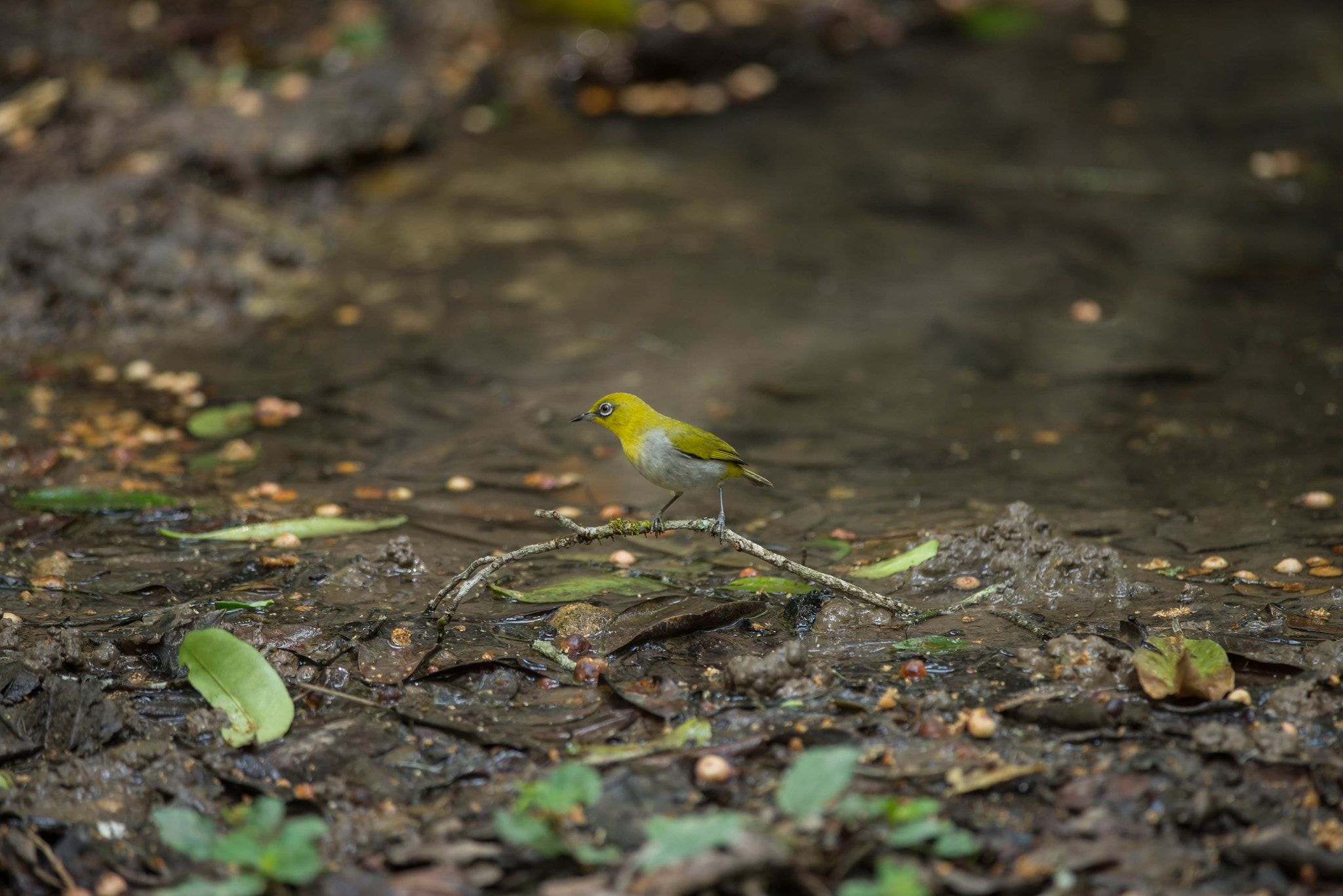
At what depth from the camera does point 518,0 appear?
1116cm

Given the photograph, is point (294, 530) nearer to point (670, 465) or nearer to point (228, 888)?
point (670, 465)

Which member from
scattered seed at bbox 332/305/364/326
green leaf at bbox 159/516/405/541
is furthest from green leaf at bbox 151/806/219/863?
scattered seed at bbox 332/305/364/326

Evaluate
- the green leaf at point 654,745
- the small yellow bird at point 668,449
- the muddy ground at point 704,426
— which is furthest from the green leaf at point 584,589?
the green leaf at point 654,745

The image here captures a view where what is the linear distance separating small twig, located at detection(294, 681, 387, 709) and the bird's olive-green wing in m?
1.45

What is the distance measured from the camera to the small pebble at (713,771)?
119 inches

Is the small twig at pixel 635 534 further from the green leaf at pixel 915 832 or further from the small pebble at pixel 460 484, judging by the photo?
the small pebble at pixel 460 484

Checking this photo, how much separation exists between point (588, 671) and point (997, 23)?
35.8 feet

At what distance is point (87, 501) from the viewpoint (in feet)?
16.1

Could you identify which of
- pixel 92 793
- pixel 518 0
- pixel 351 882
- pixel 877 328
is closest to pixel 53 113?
pixel 518 0

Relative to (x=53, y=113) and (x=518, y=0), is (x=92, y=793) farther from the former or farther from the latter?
(x=518, y=0)

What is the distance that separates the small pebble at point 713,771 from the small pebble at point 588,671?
66cm

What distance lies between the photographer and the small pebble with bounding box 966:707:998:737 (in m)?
3.17

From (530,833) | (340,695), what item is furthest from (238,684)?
(530,833)

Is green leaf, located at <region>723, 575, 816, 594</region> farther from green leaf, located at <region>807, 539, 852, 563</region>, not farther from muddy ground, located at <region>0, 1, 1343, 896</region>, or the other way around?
green leaf, located at <region>807, 539, 852, 563</region>
